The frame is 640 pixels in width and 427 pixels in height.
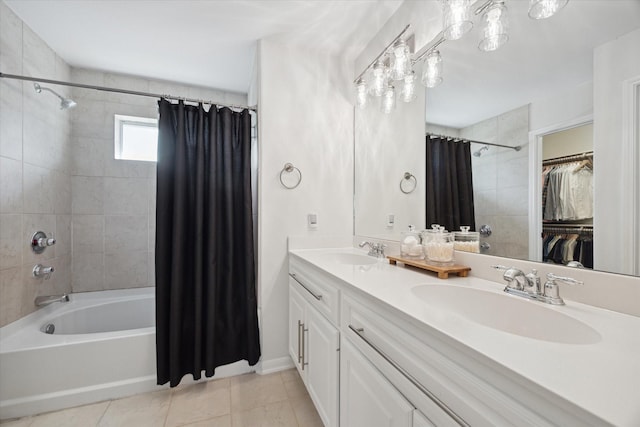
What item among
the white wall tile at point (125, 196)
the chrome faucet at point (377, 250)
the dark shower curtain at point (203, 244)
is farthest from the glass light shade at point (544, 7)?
the white wall tile at point (125, 196)

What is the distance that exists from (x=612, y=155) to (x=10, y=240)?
287 cm

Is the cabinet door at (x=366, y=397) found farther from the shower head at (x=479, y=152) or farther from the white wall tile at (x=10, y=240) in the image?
the white wall tile at (x=10, y=240)

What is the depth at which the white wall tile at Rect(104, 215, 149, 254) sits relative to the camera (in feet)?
7.66

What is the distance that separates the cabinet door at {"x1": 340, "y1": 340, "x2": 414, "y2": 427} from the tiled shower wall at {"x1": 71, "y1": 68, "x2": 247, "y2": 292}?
2.20 metres

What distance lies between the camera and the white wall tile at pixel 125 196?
2340mm

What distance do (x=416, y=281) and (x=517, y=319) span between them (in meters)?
0.33

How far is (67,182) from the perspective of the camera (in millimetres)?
2172

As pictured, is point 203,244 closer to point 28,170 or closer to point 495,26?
point 28,170

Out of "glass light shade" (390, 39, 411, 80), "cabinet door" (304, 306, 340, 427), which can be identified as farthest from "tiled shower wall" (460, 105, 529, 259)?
"cabinet door" (304, 306, 340, 427)

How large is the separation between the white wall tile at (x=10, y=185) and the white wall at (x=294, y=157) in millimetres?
1475

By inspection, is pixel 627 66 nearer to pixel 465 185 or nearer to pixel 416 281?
pixel 465 185

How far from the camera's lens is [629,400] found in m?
0.36

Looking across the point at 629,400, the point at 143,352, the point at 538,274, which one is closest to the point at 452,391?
the point at 629,400

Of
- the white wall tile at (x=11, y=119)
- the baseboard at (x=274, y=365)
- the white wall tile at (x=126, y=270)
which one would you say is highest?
the white wall tile at (x=11, y=119)
